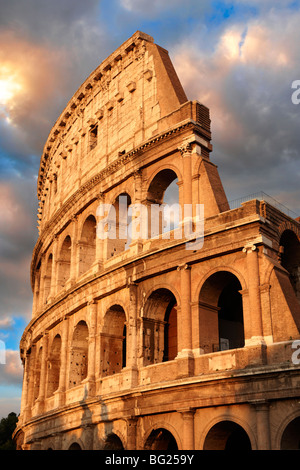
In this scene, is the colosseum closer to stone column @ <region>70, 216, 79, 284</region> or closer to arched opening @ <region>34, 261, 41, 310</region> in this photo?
stone column @ <region>70, 216, 79, 284</region>

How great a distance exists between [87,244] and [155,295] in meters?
6.38

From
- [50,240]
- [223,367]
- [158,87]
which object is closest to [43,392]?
[50,240]

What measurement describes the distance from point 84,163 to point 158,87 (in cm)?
604

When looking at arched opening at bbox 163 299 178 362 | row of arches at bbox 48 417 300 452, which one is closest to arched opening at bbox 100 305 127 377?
arched opening at bbox 163 299 178 362

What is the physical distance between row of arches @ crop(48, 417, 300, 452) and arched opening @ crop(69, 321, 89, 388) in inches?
103

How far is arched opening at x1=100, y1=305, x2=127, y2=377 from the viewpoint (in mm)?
21297

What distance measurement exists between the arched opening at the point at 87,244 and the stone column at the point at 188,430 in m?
9.62

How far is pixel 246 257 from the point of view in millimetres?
17234

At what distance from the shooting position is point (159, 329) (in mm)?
19953

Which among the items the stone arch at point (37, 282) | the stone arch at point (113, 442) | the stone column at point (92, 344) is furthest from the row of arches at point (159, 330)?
the stone arch at point (37, 282)

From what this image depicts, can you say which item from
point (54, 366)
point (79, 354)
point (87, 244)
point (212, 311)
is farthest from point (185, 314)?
point (54, 366)

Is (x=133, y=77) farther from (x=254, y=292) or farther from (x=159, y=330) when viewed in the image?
(x=254, y=292)

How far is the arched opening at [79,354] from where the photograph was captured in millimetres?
23203
